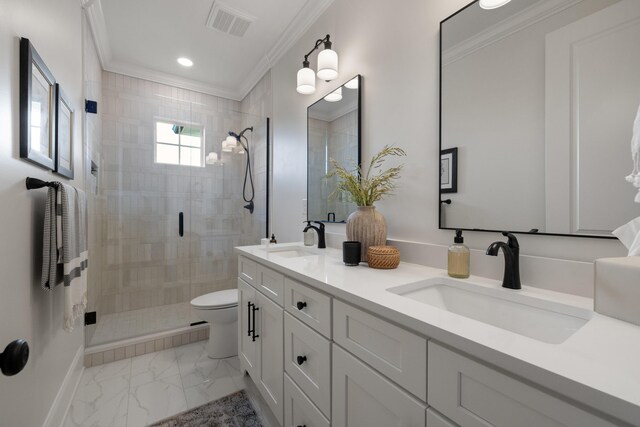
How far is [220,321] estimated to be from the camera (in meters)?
2.10

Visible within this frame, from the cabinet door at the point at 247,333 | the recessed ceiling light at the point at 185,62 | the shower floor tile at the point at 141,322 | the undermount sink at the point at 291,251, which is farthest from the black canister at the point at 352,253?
the recessed ceiling light at the point at 185,62

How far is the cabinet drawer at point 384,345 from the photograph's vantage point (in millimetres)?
625

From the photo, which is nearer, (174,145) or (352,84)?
(352,84)

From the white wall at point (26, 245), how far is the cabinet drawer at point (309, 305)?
90 centimetres

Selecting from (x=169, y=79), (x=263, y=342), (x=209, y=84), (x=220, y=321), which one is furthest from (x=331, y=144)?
(x=169, y=79)

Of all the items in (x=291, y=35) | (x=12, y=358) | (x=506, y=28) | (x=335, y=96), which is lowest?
(x=12, y=358)

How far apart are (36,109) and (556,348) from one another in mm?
1779

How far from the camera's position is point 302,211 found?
87.2 inches

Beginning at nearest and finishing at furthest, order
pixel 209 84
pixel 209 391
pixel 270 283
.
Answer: pixel 270 283 < pixel 209 391 < pixel 209 84

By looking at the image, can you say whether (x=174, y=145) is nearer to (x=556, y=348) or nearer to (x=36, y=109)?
(x=36, y=109)

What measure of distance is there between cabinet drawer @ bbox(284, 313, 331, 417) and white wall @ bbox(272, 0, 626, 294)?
0.60 m

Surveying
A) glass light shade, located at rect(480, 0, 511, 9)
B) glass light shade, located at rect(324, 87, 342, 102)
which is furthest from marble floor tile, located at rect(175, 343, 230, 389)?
glass light shade, located at rect(480, 0, 511, 9)

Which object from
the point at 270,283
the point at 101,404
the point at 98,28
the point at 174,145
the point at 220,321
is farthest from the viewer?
the point at 174,145

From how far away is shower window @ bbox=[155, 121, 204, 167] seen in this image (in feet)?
9.29
